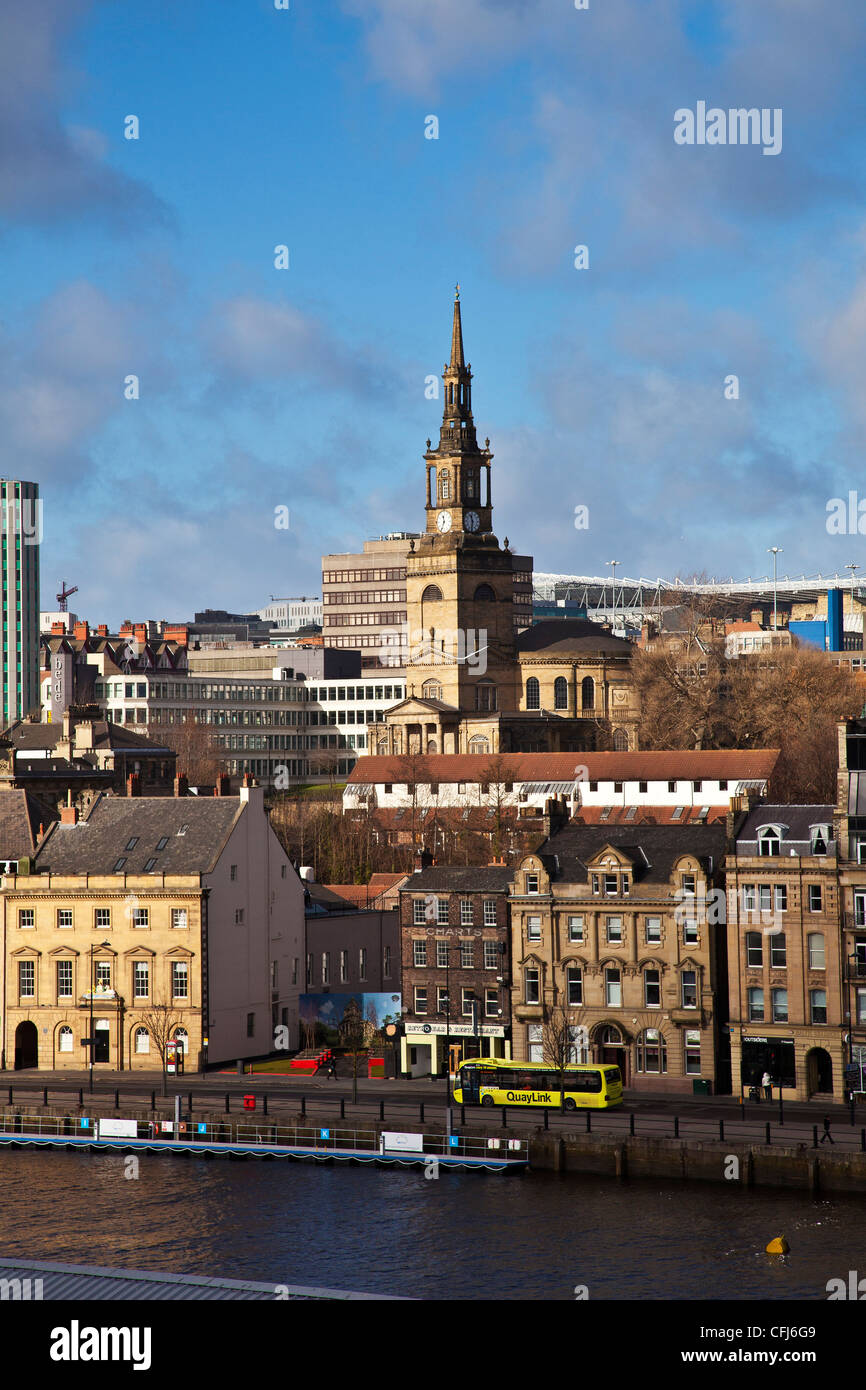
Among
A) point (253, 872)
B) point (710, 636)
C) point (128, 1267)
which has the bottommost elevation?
point (128, 1267)

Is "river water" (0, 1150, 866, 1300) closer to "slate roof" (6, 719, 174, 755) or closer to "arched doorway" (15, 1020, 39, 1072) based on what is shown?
"arched doorway" (15, 1020, 39, 1072)

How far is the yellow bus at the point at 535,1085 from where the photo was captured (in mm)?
75438

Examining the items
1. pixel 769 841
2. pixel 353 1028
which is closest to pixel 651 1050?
Result: pixel 769 841

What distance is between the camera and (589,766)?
517ft

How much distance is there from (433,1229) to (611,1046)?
20.6 m

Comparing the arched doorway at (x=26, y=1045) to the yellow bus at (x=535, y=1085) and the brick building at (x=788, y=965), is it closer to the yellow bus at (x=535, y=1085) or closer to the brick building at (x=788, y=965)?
the yellow bus at (x=535, y=1085)

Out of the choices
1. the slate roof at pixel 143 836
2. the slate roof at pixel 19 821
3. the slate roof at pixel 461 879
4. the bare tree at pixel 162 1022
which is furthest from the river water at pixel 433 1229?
the slate roof at pixel 19 821

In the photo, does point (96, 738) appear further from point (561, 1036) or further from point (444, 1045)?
point (561, 1036)

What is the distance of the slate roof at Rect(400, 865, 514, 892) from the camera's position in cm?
8594

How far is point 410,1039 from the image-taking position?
279 ft
